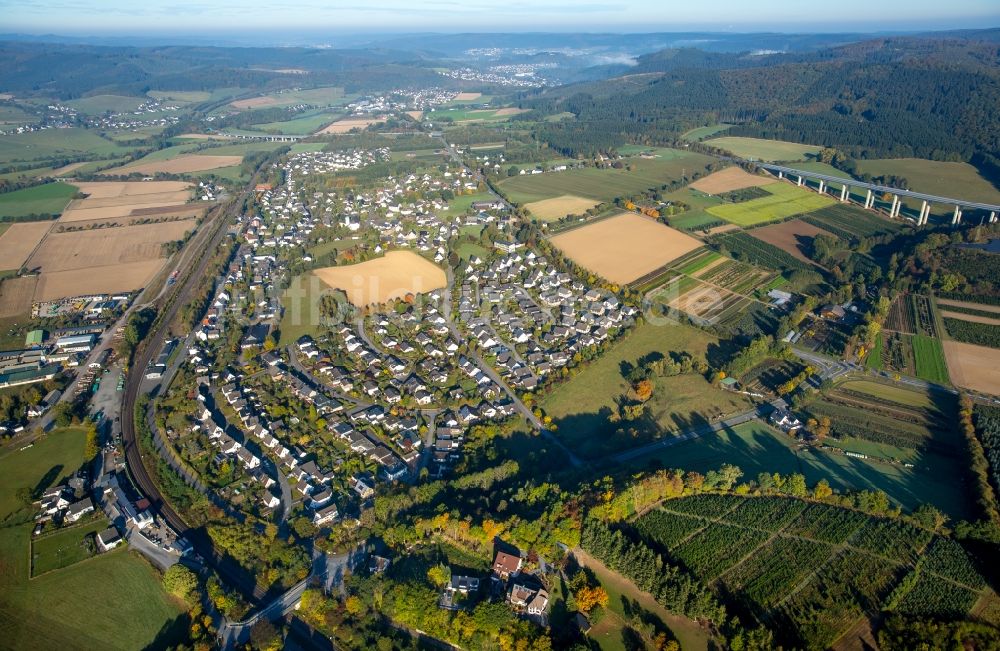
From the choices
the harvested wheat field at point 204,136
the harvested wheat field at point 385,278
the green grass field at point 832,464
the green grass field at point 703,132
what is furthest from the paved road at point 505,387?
the harvested wheat field at point 204,136

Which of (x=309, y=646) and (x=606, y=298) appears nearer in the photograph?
(x=309, y=646)

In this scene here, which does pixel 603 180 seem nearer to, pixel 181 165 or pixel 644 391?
pixel 644 391

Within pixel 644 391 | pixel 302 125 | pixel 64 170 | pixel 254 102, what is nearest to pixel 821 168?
pixel 644 391

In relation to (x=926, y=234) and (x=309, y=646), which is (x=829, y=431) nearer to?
(x=309, y=646)

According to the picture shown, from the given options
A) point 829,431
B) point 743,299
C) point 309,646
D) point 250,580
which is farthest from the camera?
point 743,299

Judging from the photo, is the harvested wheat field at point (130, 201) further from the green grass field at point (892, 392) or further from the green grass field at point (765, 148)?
the green grass field at point (765, 148)

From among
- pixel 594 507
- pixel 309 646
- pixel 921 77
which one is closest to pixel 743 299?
pixel 594 507
